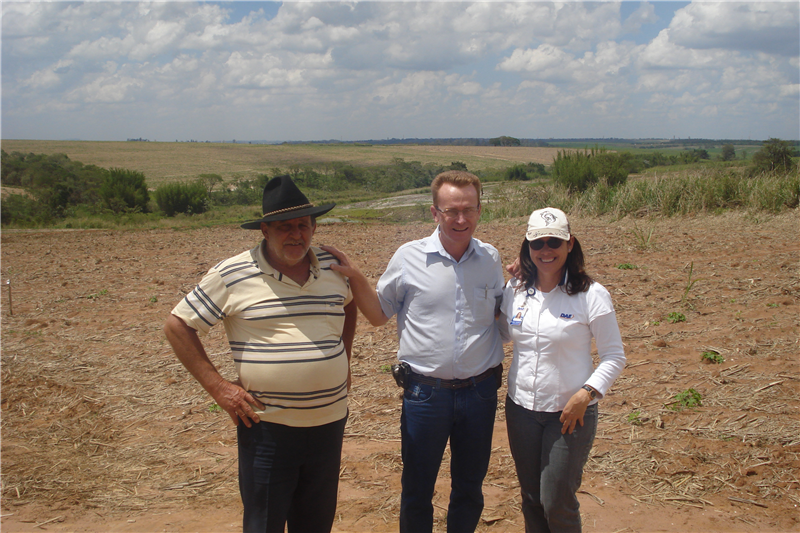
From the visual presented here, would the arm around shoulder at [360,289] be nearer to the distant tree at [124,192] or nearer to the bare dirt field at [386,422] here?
the bare dirt field at [386,422]

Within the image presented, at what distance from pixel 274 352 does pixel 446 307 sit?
77 centimetres

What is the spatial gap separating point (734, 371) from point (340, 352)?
12.2ft

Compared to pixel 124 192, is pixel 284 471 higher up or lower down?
lower down

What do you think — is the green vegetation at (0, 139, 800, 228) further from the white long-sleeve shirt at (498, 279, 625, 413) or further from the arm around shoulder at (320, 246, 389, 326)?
the arm around shoulder at (320, 246, 389, 326)

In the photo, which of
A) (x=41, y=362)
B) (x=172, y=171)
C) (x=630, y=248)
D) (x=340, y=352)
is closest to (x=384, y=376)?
(x=340, y=352)

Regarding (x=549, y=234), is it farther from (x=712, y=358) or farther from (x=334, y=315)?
(x=712, y=358)

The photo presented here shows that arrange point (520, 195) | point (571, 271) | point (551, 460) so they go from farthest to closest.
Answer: point (520, 195)
point (571, 271)
point (551, 460)

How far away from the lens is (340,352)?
2445 mm

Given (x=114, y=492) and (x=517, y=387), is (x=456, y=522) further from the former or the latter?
(x=114, y=492)

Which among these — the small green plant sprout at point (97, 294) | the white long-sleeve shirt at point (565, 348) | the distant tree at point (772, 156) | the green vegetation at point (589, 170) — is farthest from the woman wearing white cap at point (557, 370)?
the distant tree at point (772, 156)

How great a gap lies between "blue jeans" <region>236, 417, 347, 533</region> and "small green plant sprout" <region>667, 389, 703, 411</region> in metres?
2.88

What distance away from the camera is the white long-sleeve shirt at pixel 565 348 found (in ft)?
7.45

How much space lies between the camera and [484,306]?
253cm

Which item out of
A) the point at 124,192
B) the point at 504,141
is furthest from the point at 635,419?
the point at 504,141
